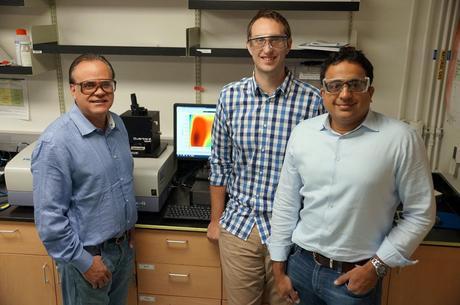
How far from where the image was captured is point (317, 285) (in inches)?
56.1

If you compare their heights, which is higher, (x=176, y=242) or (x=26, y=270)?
(x=176, y=242)

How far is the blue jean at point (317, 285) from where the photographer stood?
1.39 meters

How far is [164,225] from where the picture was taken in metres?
1.95

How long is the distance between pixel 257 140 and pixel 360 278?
64cm

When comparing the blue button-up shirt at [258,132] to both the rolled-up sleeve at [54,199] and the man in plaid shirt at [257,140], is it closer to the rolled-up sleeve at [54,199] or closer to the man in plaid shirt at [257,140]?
the man in plaid shirt at [257,140]

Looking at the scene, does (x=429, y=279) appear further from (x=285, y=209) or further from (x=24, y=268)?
(x=24, y=268)

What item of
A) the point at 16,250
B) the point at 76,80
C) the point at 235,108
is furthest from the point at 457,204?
the point at 16,250

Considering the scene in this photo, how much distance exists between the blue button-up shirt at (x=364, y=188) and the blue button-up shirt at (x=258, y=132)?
0.67 feet

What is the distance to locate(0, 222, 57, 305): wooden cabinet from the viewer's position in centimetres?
202

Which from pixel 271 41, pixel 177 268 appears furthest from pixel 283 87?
pixel 177 268

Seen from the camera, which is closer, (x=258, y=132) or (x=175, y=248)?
(x=258, y=132)

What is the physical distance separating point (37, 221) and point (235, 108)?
86cm

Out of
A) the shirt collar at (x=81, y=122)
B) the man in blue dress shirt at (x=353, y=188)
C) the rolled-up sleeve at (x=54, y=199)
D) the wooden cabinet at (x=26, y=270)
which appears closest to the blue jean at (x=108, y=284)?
the rolled-up sleeve at (x=54, y=199)

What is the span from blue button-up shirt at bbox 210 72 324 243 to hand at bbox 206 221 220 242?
126mm
